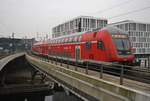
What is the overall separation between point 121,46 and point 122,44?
244mm

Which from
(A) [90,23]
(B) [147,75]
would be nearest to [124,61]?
(B) [147,75]

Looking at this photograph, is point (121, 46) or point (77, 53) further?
point (77, 53)

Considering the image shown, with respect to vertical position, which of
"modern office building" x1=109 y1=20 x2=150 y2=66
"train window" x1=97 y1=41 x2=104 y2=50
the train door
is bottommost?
the train door

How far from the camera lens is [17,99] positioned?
31922 millimetres

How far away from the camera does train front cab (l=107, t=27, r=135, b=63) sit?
583 inches

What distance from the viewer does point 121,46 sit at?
1538 centimetres

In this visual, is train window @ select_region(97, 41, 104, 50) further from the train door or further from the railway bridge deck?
the train door

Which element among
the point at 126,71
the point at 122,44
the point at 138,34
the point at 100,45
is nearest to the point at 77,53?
the point at 100,45

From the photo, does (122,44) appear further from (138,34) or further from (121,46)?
(138,34)

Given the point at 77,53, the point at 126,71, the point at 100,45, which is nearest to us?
the point at 126,71

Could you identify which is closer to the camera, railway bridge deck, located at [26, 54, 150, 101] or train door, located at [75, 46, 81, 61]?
railway bridge deck, located at [26, 54, 150, 101]

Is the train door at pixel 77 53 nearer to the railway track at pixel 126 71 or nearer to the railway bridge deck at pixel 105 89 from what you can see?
the railway track at pixel 126 71

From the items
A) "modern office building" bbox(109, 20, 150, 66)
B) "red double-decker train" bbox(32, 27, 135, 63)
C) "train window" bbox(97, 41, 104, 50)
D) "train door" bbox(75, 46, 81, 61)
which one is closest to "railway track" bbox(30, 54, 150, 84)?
"red double-decker train" bbox(32, 27, 135, 63)

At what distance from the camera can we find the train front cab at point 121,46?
48.6ft
